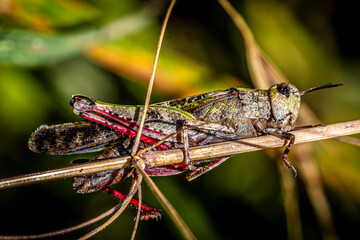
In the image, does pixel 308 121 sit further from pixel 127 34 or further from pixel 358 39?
pixel 127 34

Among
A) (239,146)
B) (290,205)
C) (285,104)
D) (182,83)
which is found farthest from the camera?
(182,83)

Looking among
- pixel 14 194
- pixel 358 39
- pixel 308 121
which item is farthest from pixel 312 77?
pixel 14 194

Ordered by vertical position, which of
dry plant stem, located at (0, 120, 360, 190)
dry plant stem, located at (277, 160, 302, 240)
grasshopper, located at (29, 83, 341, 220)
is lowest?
dry plant stem, located at (277, 160, 302, 240)

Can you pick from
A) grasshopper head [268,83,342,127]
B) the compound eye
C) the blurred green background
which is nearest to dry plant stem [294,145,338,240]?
the blurred green background

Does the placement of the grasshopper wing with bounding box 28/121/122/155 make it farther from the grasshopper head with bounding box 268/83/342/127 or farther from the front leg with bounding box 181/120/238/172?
the grasshopper head with bounding box 268/83/342/127

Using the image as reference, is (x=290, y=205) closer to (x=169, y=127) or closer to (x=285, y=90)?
(x=285, y=90)

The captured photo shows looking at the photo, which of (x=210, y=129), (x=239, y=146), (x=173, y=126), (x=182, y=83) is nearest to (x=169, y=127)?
(x=173, y=126)

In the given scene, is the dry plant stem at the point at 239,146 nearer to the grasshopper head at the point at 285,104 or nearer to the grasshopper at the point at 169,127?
the grasshopper at the point at 169,127

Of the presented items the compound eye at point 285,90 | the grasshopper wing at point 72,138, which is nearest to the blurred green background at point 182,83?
the compound eye at point 285,90

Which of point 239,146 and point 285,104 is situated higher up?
point 285,104
